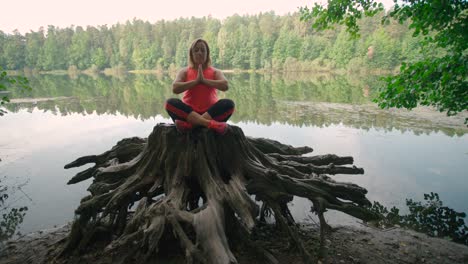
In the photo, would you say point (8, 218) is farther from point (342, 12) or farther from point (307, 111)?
point (307, 111)

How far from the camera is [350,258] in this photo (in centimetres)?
380

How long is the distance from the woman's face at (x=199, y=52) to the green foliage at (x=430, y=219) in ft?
13.2

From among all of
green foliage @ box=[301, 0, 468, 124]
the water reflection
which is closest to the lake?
the water reflection

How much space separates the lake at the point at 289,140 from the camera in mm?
6562

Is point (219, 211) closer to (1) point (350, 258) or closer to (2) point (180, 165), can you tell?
(2) point (180, 165)

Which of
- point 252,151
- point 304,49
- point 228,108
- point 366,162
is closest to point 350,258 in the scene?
point 252,151

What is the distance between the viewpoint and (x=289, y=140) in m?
11.1

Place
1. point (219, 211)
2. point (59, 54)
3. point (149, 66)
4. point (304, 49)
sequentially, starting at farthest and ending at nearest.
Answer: point (59, 54) < point (149, 66) < point (304, 49) < point (219, 211)

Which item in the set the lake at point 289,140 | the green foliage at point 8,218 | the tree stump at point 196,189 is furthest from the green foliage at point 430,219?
the green foliage at point 8,218

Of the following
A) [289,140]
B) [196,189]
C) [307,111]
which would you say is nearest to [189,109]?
[196,189]

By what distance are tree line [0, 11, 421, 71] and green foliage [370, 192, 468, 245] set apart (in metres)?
45.0

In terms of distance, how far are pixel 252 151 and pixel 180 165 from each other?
1069 millimetres

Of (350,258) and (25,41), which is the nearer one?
(350,258)

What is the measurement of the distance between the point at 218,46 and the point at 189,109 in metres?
66.2
